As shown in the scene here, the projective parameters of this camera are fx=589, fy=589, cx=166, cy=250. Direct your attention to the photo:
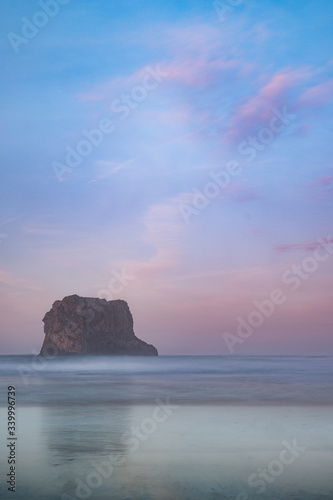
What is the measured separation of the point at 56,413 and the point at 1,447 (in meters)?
9.11

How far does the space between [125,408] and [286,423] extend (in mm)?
8629

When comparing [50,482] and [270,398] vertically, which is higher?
[270,398]

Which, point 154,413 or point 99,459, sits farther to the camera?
point 154,413

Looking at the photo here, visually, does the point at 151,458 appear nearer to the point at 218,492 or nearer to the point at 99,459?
the point at 99,459

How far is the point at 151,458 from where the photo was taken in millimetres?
15141

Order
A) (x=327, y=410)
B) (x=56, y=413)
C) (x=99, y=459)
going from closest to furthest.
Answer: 1. (x=99, y=459)
2. (x=56, y=413)
3. (x=327, y=410)

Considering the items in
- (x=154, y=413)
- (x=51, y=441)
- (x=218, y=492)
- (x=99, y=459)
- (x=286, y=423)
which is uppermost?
(x=154, y=413)

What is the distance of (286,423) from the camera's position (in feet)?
73.7

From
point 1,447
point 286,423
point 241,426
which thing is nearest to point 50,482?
point 1,447

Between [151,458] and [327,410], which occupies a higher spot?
[327,410]

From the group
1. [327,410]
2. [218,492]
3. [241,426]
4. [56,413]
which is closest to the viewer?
[218,492]

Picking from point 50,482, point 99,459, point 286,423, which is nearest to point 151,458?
point 99,459

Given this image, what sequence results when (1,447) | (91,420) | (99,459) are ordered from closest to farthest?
(99,459)
(1,447)
(91,420)

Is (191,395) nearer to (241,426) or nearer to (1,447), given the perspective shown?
(241,426)
